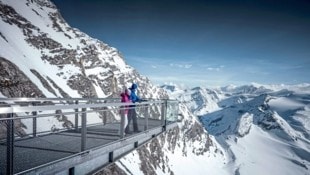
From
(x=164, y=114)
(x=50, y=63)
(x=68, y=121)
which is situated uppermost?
(x=50, y=63)

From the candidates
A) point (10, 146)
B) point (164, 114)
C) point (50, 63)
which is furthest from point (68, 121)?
point (50, 63)

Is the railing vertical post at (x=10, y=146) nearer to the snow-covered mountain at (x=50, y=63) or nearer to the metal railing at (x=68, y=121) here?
the metal railing at (x=68, y=121)

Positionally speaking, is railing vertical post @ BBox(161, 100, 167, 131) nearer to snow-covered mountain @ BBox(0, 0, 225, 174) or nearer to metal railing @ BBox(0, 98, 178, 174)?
metal railing @ BBox(0, 98, 178, 174)

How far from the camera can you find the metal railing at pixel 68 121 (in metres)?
5.65

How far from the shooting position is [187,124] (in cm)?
16238

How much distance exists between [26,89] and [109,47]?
7309 cm

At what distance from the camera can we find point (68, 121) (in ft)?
35.6

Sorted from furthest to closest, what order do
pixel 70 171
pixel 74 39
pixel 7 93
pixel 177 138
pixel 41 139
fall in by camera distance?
pixel 177 138, pixel 74 39, pixel 7 93, pixel 41 139, pixel 70 171

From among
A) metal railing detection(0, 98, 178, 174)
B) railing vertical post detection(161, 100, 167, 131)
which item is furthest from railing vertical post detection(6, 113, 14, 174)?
railing vertical post detection(161, 100, 167, 131)

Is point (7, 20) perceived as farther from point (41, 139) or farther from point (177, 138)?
point (177, 138)

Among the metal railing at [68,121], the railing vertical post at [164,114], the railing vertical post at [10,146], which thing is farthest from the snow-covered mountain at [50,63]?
the railing vertical post at [10,146]

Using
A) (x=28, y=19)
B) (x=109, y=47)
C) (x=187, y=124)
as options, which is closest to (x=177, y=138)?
(x=187, y=124)

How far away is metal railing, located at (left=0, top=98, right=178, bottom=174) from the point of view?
18.5ft

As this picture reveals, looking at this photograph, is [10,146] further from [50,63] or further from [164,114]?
[50,63]
